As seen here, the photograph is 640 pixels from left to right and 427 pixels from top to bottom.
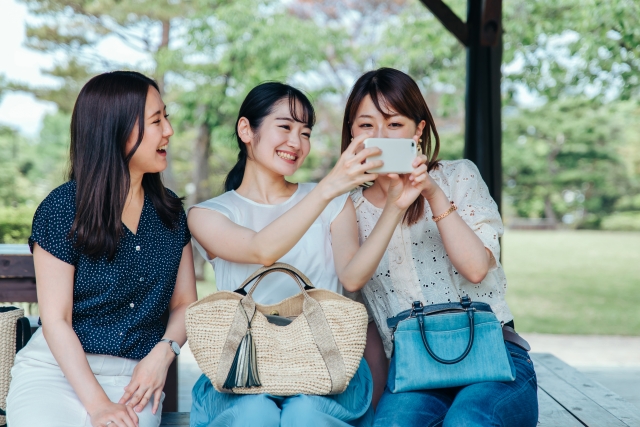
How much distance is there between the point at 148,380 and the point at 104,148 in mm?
743

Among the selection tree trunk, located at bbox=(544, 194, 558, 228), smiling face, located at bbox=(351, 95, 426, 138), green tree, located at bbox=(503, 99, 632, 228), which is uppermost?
smiling face, located at bbox=(351, 95, 426, 138)

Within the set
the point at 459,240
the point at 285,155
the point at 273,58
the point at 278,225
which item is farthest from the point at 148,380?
the point at 273,58

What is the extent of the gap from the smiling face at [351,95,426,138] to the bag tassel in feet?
2.92

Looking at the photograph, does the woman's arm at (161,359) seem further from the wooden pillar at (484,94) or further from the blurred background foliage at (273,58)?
the blurred background foliage at (273,58)

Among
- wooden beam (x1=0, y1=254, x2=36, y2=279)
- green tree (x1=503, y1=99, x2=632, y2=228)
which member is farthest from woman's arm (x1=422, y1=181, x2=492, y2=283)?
green tree (x1=503, y1=99, x2=632, y2=228)

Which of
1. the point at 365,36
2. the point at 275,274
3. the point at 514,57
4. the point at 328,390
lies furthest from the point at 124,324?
the point at 365,36

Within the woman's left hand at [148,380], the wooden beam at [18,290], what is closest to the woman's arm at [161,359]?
the woman's left hand at [148,380]

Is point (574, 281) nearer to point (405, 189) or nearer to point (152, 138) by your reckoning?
point (405, 189)

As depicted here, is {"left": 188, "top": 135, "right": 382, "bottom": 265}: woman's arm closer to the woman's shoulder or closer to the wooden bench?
the woman's shoulder

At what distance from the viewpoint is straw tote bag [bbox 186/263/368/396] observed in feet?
6.29

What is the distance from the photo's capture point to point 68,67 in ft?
41.3

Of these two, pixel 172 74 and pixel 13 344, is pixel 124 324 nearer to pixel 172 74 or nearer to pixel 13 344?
pixel 13 344

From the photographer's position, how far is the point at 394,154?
6.61ft

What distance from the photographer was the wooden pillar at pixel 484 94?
451cm
